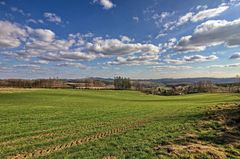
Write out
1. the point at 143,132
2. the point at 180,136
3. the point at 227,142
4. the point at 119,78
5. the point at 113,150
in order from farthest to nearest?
the point at 119,78
the point at 143,132
the point at 180,136
the point at 227,142
the point at 113,150

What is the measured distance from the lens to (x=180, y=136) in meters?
16.0

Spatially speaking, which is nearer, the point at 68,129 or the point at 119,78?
the point at 68,129

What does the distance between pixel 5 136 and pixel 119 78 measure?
16125 centimetres

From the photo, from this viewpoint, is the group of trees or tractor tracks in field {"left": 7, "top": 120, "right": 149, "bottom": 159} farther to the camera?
the group of trees

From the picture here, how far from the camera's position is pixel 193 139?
1501cm

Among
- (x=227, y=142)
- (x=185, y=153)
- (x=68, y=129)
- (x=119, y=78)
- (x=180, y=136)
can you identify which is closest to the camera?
(x=185, y=153)

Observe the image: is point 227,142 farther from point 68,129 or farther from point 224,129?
point 68,129

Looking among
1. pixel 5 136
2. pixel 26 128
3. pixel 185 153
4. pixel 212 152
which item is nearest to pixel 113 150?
pixel 185 153

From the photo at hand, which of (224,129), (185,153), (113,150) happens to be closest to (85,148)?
(113,150)

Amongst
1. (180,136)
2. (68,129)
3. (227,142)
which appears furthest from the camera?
(68,129)

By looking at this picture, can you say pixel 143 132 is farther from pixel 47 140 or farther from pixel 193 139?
pixel 47 140

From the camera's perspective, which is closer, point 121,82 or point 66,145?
point 66,145

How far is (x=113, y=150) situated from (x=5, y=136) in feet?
29.0

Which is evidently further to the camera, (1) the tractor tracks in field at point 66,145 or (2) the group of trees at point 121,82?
(2) the group of trees at point 121,82
